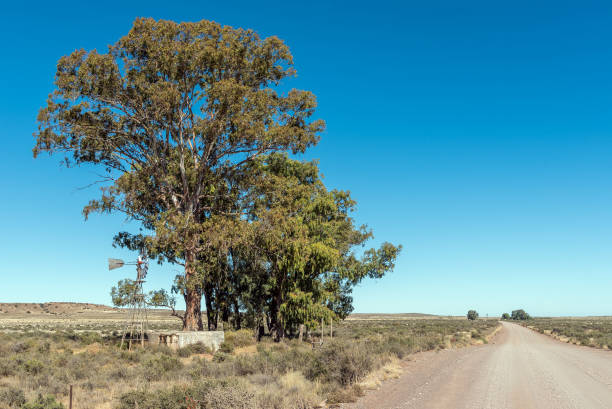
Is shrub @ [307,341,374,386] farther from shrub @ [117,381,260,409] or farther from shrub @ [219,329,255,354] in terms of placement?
shrub @ [219,329,255,354]

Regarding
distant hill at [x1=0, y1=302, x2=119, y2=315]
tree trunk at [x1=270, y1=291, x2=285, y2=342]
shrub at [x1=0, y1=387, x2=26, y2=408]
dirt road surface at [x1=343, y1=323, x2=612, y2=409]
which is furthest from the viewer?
distant hill at [x1=0, y1=302, x2=119, y2=315]

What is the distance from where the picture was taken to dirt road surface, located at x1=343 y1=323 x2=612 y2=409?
10.7 meters

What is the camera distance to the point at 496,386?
1327 cm

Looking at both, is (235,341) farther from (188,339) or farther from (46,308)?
(46,308)

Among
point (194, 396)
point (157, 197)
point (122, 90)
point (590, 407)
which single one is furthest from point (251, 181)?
point (590, 407)

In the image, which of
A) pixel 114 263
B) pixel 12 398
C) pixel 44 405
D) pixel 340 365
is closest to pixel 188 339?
pixel 114 263

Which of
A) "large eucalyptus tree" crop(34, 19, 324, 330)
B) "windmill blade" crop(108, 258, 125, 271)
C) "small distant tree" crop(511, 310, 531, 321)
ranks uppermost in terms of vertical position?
"large eucalyptus tree" crop(34, 19, 324, 330)

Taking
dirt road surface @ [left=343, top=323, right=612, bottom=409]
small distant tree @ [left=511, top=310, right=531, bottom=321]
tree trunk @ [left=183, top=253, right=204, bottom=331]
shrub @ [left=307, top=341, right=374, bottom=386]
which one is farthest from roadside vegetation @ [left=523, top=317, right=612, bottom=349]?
small distant tree @ [left=511, top=310, right=531, bottom=321]

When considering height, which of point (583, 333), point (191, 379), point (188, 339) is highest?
point (188, 339)

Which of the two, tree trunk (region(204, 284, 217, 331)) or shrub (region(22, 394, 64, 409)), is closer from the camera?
shrub (region(22, 394, 64, 409))

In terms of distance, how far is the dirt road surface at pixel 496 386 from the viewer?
35.2ft

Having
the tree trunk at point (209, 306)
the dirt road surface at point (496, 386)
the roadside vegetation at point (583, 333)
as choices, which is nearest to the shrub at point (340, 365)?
the dirt road surface at point (496, 386)

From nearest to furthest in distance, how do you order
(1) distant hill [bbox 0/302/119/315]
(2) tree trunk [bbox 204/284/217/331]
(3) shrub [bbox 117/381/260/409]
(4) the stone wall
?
(3) shrub [bbox 117/381/260/409] → (4) the stone wall → (2) tree trunk [bbox 204/284/217/331] → (1) distant hill [bbox 0/302/119/315]

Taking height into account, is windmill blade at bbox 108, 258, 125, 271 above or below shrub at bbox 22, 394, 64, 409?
above
